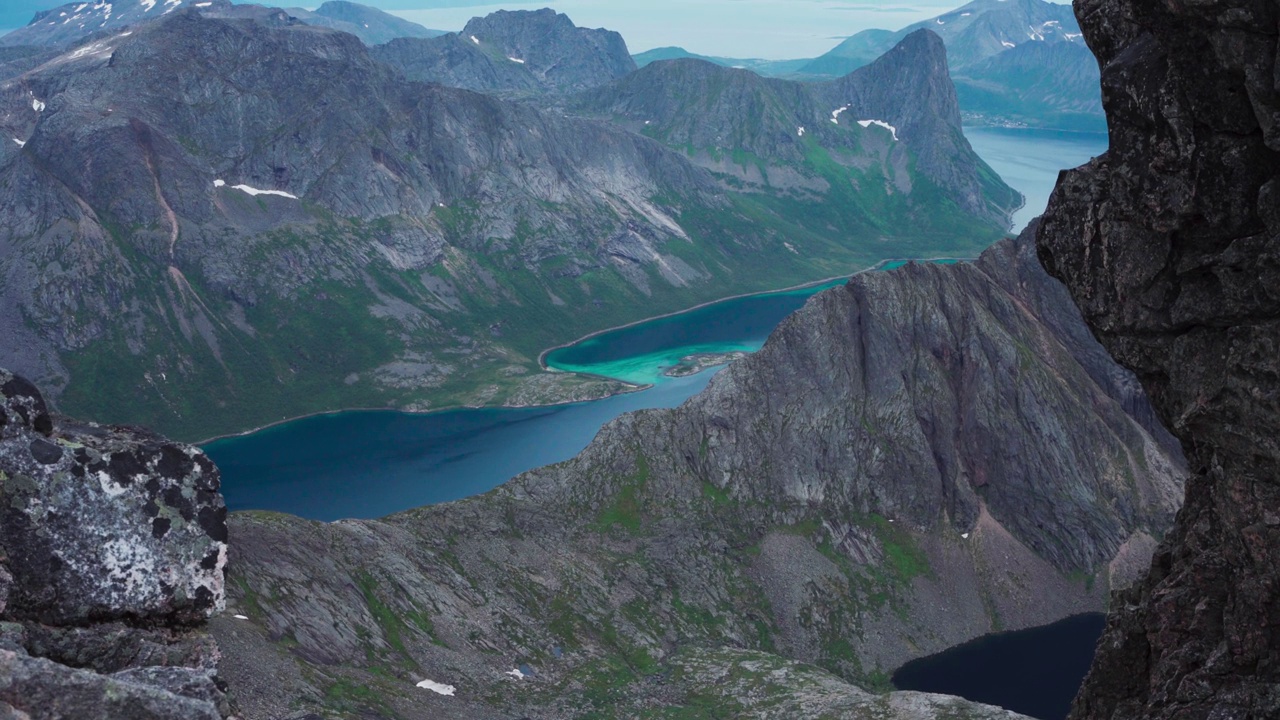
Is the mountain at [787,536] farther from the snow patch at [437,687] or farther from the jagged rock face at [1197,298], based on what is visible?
the jagged rock face at [1197,298]

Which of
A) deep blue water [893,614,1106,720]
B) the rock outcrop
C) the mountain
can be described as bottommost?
deep blue water [893,614,1106,720]

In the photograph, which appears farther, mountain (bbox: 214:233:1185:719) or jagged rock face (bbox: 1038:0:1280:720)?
mountain (bbox: 214:233:1185:719)

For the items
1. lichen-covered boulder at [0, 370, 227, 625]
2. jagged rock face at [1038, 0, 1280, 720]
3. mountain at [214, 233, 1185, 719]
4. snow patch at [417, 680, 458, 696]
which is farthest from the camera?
mountain at [214, 233, 1185, 719]

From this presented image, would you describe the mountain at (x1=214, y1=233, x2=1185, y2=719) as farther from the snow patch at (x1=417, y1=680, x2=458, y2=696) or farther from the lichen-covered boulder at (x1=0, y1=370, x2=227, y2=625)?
the lichen-covered boulder at (x1=0, y1=370, x2=227, y2=625)

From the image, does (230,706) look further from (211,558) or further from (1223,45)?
(1223,45)

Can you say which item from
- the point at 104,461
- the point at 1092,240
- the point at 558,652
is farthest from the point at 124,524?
the point at 558,652

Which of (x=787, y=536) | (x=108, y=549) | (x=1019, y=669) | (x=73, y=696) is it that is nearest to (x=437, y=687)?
(x=108, y=549)

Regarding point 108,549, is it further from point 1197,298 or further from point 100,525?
point 1197,298

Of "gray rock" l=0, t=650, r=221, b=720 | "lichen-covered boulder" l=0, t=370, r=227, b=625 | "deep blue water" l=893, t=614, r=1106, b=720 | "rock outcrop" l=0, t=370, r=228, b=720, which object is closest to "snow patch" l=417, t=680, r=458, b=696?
"lichen-covered boulder" l=0, t=370, r=227, b=625
